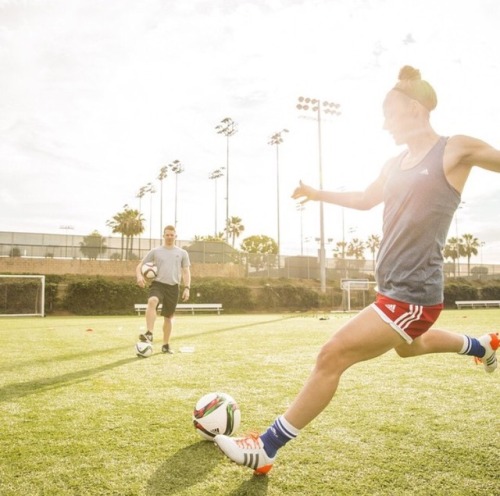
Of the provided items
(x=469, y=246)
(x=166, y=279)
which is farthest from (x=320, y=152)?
(x=469, y=246)

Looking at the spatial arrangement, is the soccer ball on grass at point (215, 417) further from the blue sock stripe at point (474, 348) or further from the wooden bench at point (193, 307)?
the wooden bench at point (193, 307)

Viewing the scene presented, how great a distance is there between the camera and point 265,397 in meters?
4.98

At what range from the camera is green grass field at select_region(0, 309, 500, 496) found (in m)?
2.74

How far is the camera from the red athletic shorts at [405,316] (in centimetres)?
271

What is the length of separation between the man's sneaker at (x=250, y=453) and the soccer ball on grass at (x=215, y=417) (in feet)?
2.16

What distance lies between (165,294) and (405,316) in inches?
268

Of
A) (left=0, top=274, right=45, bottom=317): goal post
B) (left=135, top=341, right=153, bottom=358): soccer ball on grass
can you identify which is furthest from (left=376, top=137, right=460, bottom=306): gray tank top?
(left=0, top=274, right=45, bottom=317): goal post

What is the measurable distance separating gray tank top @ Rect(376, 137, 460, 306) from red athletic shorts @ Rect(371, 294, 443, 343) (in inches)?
1.4

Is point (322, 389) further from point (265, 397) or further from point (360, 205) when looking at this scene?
point (265, 397)

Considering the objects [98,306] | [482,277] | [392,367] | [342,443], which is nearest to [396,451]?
[342,443]

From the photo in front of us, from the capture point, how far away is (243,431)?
12.6 ft

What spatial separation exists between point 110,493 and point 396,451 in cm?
194

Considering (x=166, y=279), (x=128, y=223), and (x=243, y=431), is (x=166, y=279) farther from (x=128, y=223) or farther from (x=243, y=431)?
(x=128, y=223)

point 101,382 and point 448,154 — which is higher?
point 448,154
